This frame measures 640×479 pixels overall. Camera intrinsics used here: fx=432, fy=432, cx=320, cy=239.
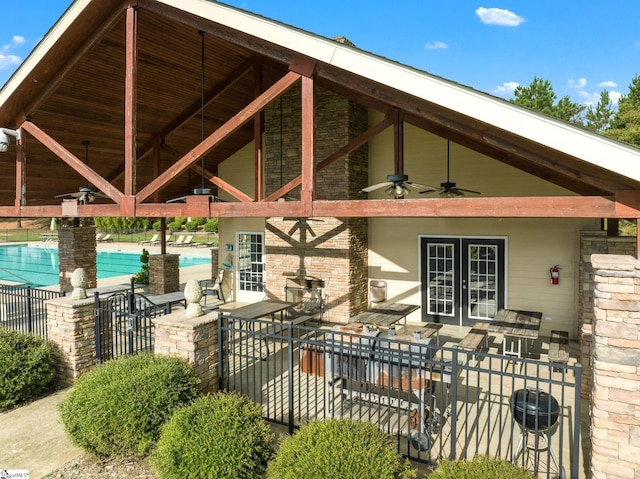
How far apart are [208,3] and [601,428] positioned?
6741 mm

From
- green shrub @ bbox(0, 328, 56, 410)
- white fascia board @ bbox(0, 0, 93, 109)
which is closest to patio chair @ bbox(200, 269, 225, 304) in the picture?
green shrub @ bbox(0, 328, 56, 410)

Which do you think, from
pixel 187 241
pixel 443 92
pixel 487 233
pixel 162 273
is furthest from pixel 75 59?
pixel 187 241

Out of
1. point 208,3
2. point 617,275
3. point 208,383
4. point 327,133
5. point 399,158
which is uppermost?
point 208,3

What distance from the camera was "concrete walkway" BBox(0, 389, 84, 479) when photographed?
483cm

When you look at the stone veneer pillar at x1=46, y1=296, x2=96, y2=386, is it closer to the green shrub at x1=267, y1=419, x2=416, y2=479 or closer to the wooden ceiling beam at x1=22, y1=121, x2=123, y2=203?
the wooden ceiling beam at x1=22, y1=121, x2=123, y2=203

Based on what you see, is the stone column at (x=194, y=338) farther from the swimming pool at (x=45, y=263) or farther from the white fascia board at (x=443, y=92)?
the swimming pool at (x=45, y=263)

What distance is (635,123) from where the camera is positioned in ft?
77.4

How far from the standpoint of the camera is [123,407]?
4.81 m

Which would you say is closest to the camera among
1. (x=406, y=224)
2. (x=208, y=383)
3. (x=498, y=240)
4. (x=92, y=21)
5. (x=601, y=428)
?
(x=601, y=428)

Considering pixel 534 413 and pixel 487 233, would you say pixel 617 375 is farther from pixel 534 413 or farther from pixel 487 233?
pixel 487 233

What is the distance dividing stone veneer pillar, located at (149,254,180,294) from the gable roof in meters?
2.79

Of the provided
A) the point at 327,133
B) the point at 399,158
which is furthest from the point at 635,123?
the point at 399,158

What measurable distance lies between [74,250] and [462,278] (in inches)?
413

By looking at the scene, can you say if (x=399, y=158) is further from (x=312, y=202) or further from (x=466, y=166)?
(x=466, y=166)
